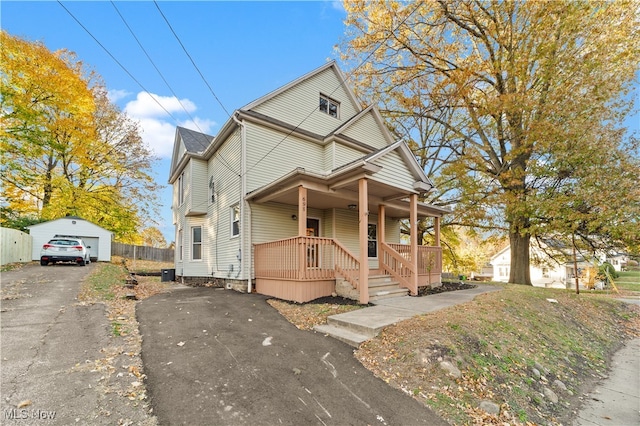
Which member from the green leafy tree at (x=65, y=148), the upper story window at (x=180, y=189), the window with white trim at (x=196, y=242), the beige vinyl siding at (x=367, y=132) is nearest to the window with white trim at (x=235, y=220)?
the window with white trim at (x=196, y=242)

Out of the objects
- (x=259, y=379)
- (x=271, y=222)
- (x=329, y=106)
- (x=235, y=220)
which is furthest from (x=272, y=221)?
(x=259, y=379)

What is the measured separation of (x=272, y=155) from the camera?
11008 millimetres

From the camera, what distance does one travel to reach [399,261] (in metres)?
9.67

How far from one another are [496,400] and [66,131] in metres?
25.3

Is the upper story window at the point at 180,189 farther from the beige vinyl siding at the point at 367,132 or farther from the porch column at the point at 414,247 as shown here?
the porch column at the point at 414,247

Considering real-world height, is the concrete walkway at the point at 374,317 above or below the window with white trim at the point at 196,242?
below

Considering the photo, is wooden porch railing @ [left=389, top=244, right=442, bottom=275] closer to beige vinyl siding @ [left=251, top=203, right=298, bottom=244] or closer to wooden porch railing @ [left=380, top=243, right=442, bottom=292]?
wooden porch railing @ [left=380, top=243, right=442, bottom=292]

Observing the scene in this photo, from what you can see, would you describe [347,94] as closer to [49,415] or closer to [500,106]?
[500,106]

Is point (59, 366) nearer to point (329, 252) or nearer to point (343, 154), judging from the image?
point (329, 252)

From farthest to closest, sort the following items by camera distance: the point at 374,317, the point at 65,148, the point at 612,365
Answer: the point at 65,148, the point at 612,365, the point at 374,317

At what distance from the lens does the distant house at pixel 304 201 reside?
819cm

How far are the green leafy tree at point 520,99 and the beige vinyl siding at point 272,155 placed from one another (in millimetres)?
6948

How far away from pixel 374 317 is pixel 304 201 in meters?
3.56

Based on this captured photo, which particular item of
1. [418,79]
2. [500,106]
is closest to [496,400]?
[500,106]
